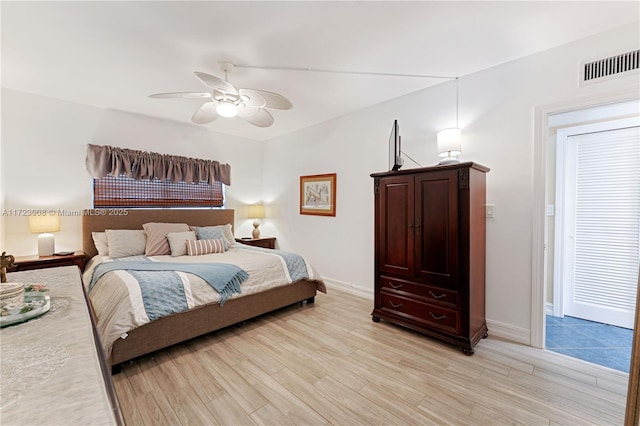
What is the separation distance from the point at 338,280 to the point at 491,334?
6.76ft

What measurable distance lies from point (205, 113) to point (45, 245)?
2501mm

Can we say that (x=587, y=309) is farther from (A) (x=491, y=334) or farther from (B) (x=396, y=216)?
(B) (x=396, y=216)

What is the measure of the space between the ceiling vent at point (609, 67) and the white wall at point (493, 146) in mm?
41

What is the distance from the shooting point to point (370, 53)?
2.46 m

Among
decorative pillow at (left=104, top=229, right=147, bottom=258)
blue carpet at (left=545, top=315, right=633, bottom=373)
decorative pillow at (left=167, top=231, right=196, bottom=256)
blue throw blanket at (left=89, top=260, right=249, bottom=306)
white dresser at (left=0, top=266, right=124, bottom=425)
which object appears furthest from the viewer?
decorative pillow at (left=167, top=231, right=196, bottom=256)

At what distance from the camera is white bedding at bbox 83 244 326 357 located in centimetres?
205

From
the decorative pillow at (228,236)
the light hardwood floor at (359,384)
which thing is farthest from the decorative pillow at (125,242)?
the light hardwood floor at (359,384)

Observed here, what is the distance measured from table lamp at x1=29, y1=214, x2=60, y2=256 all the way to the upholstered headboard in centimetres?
34

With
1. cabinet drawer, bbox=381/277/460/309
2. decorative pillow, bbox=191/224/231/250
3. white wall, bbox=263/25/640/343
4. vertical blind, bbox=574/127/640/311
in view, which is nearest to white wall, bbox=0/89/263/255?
decorative pillow, bbox=191/224/231/250

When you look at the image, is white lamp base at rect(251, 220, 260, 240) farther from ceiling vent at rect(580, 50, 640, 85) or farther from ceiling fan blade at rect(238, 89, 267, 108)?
ceiling vent at rect(580, 50, 640, 85)

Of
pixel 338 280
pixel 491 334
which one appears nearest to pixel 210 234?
pixel 338 280

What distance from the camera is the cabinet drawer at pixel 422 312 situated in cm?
247

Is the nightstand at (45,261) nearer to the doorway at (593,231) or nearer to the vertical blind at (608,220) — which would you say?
the doorway at (593,231)

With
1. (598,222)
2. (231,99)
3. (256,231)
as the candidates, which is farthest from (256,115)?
(598,222)
